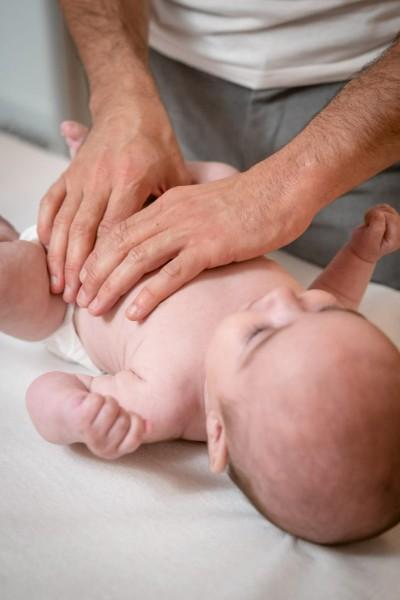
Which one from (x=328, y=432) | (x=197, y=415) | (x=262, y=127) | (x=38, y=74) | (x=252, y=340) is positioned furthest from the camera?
(x=38, y=74)

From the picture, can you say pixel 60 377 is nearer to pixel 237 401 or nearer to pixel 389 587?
pixel 237 401

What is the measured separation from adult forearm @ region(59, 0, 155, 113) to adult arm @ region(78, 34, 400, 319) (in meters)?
0.37

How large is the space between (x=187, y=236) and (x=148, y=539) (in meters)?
0.43

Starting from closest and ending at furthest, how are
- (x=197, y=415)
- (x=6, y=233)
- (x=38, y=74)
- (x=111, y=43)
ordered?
(x=197, y=415) → (x=6, y=233) → (x=111, y=43) → (x=38, y=74)

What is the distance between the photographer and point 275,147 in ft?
5.05

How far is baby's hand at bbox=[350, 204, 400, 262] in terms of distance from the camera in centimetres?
107

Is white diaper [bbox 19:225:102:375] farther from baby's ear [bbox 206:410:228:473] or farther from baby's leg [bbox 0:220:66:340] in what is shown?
baby's ear [bbox 206:410:228:473]

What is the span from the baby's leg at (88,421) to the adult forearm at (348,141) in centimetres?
45

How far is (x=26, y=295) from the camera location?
100 centimetres

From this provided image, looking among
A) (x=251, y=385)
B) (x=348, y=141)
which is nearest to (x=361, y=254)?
(x=348, y=141)

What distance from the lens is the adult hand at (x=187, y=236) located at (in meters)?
0.92

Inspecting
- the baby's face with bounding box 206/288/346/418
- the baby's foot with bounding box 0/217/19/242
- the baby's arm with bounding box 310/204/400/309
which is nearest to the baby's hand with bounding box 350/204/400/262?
the baby's arm with bounding box 310/204/400/309

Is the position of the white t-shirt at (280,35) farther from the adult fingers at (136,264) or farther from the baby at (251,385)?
the adult fingers at (136,264)

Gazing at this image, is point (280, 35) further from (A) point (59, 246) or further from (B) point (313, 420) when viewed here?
(B) point (313, 420)
